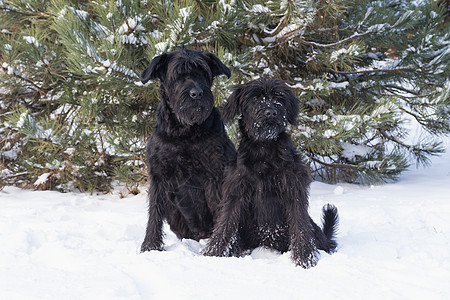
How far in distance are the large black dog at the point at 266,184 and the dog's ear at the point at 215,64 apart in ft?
1.13

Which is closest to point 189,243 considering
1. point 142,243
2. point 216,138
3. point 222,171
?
point 142,243

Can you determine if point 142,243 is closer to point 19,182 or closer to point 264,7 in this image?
point 264,7

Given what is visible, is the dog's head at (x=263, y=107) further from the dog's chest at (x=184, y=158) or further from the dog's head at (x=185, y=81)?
the dog's chest at (x=184, y=158)

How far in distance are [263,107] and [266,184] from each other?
599mm

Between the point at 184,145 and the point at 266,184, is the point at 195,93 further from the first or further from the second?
the point at 266,184

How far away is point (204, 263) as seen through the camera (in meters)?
2.79

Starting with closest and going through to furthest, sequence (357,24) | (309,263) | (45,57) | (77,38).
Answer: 1. (309,263)
2. (77,38)
3. (45,57)
4. (357,24)

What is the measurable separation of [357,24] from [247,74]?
2003 millimetres

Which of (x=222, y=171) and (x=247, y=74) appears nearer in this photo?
(x=222, y=171)

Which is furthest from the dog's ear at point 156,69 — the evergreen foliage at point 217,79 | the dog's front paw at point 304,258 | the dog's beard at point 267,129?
the dog's front paw at point 304,258

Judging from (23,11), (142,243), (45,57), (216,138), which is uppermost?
(23,11)

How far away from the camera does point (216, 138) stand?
3.60m

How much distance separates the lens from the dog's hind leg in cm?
351

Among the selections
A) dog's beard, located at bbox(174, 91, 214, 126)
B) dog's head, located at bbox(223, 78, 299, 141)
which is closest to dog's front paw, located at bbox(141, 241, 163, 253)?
dog's beard, located at bbox(174, 91, 214, 126)
